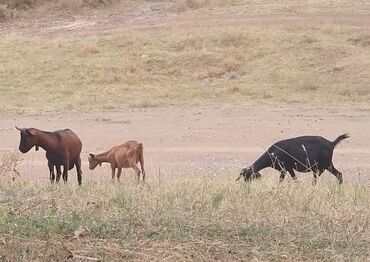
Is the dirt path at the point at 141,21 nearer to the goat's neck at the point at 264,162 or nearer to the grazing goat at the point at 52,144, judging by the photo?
the goat's neck at the point at 264,162

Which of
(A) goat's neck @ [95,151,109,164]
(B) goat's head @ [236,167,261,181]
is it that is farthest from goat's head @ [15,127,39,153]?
(B) goat's head @ [236,167,261,181]

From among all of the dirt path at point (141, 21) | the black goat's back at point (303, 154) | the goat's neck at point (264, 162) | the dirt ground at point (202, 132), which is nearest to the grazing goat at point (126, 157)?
the dirt ground at point (202, 132)

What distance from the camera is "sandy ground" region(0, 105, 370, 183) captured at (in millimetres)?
11984

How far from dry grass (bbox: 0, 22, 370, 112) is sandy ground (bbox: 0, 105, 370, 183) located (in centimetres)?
111

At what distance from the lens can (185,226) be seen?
457cm

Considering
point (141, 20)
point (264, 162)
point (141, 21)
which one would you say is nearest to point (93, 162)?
point (264, 162)

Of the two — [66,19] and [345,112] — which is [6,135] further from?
[66,19]

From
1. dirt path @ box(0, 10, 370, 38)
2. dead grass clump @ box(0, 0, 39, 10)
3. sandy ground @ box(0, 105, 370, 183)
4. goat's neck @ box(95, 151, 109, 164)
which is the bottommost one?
sandy ground @ box(0, 105, 370, 183)

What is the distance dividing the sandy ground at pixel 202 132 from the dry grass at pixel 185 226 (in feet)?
16.9

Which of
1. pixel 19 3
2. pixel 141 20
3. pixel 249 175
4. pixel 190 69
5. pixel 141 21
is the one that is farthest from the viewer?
pixel 19 3

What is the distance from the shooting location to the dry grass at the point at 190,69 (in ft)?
59.0

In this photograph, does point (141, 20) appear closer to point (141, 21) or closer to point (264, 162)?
point (141, 21)

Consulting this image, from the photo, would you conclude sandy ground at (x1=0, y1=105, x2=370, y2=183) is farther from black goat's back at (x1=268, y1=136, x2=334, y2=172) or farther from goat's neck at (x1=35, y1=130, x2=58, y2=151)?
goat's neck at (x1=35, y1=130, x2=58, y2=151)

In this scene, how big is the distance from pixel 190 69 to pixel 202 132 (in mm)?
6280
